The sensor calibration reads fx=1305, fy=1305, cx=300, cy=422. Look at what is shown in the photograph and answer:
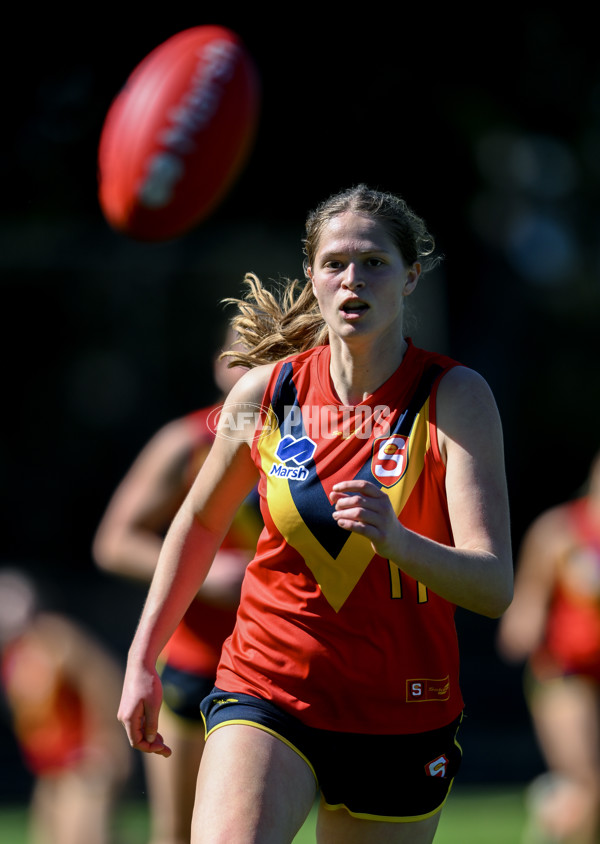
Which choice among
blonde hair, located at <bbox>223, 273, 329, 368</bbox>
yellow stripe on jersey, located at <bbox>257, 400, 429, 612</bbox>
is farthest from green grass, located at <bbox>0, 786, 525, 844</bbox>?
yellow stripe on jersey, located at <bbox>257, 400, 429, 612</bbox>

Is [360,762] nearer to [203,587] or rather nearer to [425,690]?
[425,690]

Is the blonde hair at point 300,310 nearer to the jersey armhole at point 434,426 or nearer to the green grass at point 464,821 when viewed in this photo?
the jersey armhole at point 434,426

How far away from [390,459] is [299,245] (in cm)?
975

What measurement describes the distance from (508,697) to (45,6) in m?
7.33

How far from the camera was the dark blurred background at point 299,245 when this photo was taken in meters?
11.6

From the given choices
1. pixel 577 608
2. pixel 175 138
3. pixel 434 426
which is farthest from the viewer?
pixel 577 608

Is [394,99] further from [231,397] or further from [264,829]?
[264,829]

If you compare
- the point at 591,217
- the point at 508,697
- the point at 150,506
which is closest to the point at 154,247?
the point at 591,217

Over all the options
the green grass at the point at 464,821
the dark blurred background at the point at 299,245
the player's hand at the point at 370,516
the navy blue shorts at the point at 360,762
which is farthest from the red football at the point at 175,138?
the dark blurred background at the point at 299,245

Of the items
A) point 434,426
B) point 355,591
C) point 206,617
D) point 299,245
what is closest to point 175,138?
point 206,617

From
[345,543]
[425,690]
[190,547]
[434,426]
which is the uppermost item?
[434,426]

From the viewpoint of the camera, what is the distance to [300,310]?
3805 mm

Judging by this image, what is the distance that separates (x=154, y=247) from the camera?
14164mm

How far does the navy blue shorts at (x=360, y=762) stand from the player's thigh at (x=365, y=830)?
0.07 ft
